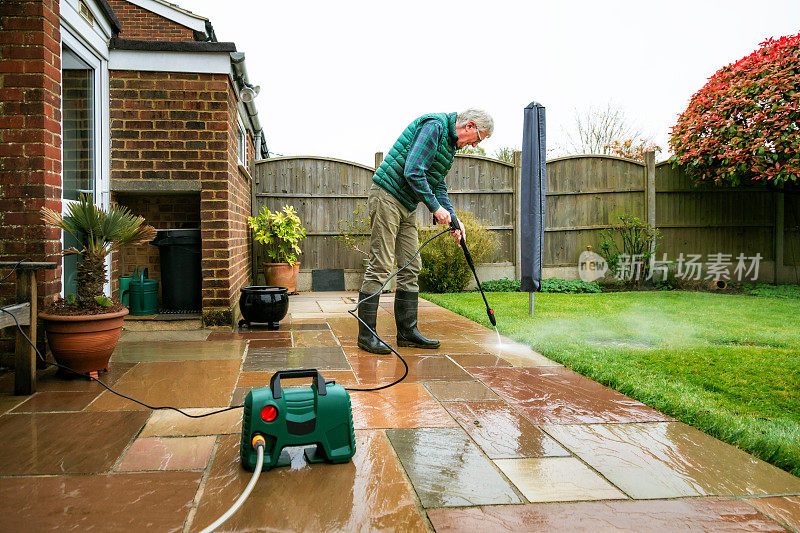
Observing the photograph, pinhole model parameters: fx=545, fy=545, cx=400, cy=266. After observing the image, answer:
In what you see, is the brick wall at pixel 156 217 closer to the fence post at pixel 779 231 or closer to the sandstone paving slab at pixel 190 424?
the sandstone paving slab at pixel 190 424

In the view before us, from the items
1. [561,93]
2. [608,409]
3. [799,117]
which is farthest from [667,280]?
[561,93]

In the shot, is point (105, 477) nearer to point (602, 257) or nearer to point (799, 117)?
point (602, 257)

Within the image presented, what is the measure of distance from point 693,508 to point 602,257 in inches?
299

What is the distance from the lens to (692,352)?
3662mm

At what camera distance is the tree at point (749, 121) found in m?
7.37

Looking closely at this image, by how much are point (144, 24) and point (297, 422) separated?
1106cm

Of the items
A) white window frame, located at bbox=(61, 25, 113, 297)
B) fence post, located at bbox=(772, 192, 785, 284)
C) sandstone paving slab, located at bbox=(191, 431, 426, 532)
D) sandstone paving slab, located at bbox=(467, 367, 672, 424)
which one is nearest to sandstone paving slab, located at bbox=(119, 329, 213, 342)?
white window frame, located at bbox=(61, 25, 113, 297)

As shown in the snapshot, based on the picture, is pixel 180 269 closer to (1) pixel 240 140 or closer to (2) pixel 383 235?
(2) pixel 383 235

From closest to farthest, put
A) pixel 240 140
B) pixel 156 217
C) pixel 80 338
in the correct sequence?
pixel 80 338, pixel 156 217, pixel 240 140

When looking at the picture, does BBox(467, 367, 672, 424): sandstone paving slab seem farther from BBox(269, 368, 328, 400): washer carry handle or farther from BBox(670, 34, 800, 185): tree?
BBox(670, 34, 800, 185): tree

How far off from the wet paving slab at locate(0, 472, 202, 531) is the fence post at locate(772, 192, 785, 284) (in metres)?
9.63

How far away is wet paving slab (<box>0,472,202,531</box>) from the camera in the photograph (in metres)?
1.41

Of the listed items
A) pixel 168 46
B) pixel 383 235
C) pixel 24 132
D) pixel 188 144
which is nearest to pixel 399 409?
pixel 383 235

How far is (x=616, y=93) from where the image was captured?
751 inches
